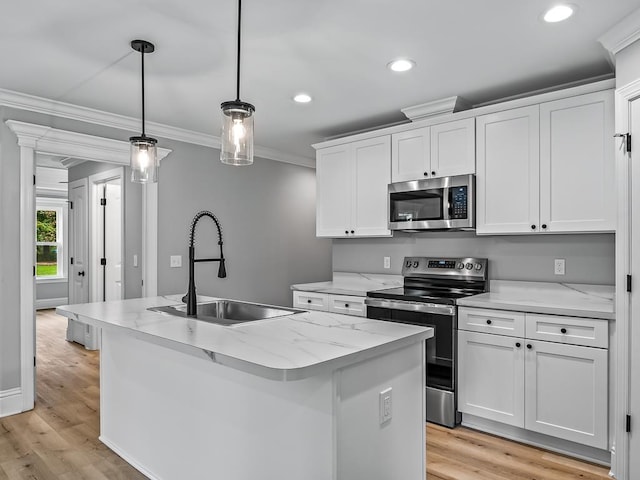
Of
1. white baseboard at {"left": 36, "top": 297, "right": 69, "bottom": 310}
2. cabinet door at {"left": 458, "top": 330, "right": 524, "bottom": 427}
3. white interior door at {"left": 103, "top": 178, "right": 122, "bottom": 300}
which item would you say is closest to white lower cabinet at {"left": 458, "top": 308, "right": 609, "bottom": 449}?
cabinet door at {"left": 458, "top": 330, "right": 524, "bottom": 427}

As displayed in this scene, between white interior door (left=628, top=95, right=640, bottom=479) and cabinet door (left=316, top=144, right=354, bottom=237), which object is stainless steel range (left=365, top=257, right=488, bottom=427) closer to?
cabinet door (left=316, top=144, right=354, bottom=237)

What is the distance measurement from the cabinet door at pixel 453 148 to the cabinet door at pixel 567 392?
136 cm

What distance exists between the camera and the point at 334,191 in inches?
165

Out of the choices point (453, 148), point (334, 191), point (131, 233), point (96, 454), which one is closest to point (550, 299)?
point (453, 148)

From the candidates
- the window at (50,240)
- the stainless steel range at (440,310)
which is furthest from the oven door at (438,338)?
the window at (50,240)

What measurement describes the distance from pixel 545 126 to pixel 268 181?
3.10 m

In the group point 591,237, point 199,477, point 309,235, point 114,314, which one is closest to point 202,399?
point 199,477

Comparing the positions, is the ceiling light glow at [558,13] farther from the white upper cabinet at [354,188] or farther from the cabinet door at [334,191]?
the cabinet door at [334,191]

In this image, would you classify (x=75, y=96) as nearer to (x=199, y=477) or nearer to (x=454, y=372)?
(x=199, y=477)

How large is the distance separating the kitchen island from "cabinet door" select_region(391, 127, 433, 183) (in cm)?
181

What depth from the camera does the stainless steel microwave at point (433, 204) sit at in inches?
128

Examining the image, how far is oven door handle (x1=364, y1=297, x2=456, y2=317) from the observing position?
9.82ft

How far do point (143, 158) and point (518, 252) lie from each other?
268cm

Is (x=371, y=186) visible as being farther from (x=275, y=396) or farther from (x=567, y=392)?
(x=275, y=396)
